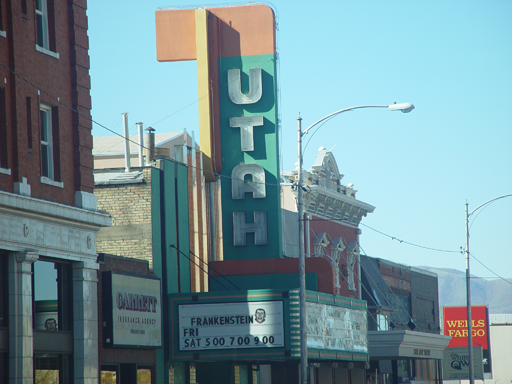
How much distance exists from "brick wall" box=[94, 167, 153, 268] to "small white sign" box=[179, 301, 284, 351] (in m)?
2.34

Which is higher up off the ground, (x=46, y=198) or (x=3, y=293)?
(x=46, y=198)

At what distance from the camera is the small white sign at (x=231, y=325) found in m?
28.1

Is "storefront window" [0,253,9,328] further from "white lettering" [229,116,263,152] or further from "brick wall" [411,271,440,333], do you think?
"brick wall" [411,271,440,333]

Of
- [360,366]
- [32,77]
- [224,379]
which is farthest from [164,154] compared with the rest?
[360,366]

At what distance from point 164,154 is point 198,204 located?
7.29 feet

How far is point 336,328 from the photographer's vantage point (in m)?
31.2

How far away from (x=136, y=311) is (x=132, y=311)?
0.25 m

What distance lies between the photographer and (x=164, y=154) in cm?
3225

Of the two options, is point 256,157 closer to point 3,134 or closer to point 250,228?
point 250,228

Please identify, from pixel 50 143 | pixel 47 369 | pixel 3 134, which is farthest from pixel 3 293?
pixel 50 143

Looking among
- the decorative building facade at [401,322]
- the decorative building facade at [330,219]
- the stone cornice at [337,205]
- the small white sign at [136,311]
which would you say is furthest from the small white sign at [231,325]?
the stone cornice at [337,205]

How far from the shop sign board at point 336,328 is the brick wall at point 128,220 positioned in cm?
583

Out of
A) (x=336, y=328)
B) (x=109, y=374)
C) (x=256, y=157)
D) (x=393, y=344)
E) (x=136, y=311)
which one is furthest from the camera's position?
(x=393, y=344)

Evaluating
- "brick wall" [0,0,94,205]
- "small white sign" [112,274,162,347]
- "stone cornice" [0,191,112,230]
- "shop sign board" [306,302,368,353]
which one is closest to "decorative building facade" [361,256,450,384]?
"shop sign board" [306,302,368,353]
